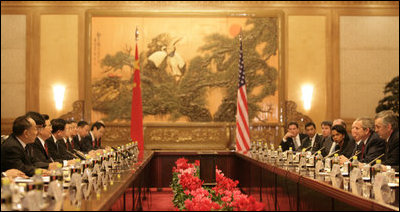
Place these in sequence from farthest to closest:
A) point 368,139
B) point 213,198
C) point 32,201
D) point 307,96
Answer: point 307,96 < point 368,139 < point 213,198 < point 32,201

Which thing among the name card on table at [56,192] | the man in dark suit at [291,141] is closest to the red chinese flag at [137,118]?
the man in dark suit at [291,141]

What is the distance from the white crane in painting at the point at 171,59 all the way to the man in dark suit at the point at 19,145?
22.1ft

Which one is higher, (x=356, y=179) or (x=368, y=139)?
(x=368, y=139)

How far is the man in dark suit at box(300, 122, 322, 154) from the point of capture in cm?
741

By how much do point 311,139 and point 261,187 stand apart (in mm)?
2533

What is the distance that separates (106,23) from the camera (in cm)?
1094

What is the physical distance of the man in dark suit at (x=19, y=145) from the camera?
414 centimetres

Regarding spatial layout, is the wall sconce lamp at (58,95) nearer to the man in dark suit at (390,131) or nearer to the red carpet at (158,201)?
the red carpet at (158,201)

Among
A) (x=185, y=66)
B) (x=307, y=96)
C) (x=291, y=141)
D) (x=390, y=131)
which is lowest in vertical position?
(x=291, y=141)

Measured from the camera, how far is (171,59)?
1096 cm

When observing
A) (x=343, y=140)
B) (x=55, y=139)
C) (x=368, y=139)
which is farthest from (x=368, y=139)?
(x=55, y=139)

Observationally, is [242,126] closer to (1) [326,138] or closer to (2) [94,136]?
(1) [326,138]

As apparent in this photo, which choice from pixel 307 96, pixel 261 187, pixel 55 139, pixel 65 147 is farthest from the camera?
pixel 307 96

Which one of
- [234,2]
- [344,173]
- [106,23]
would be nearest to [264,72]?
[234,2]
